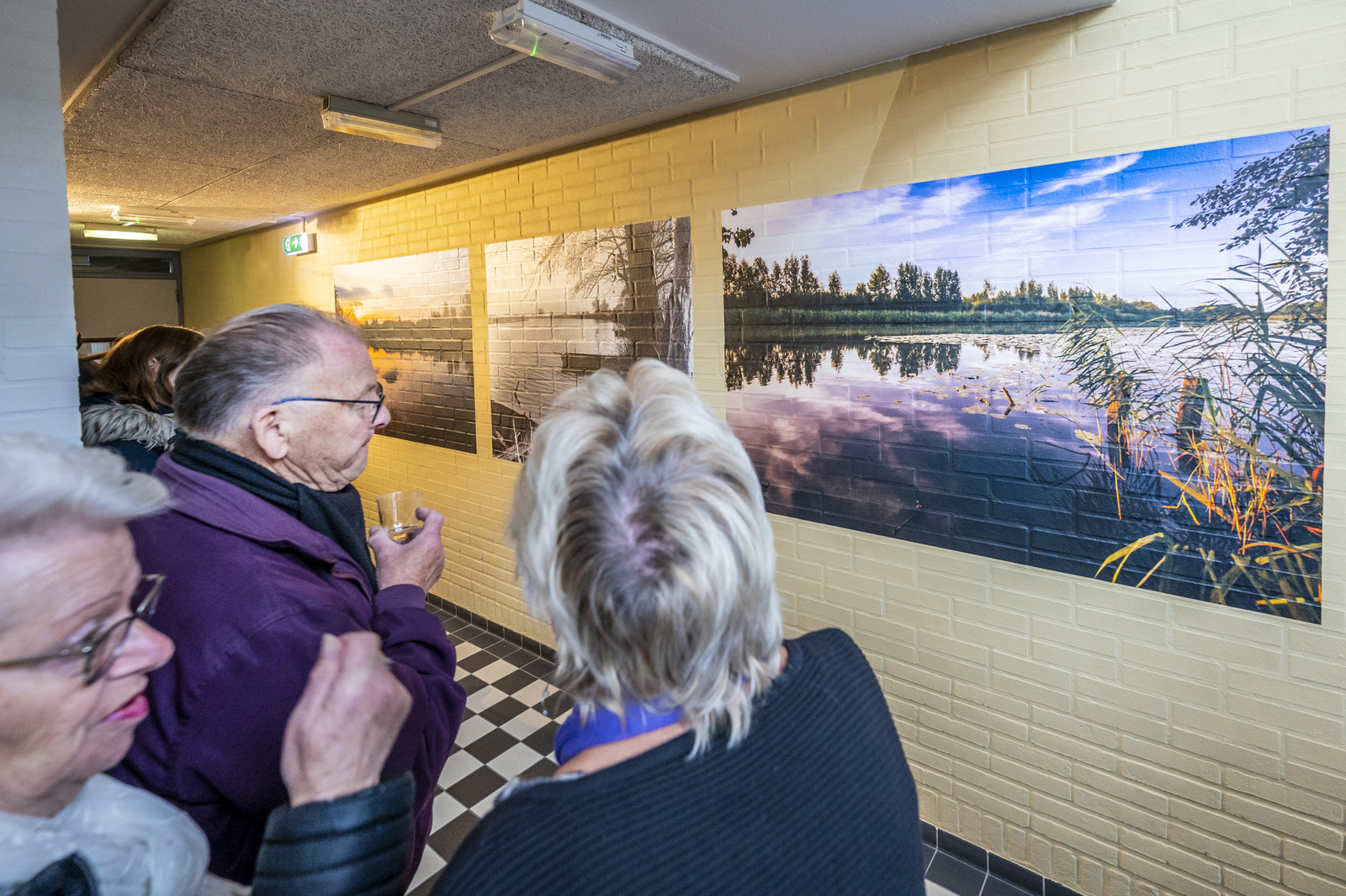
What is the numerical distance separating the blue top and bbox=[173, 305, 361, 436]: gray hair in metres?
0.88

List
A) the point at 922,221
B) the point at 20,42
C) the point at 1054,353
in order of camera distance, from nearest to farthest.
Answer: the point at 20,42
the point at 1054,353
the point at 922,221

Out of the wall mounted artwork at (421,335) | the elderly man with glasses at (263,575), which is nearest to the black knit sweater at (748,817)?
the elderly man with glasses at (263,575)

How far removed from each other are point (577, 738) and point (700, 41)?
2.21 m

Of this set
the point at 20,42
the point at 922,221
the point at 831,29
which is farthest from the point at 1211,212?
the point at 20,42

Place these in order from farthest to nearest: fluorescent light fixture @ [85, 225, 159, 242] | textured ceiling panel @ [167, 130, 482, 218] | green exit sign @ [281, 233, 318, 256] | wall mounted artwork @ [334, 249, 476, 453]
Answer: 1. fluorescent light fixture @ [85, 225, 159, 242]
2. green exit sign @ [281, 233, 318, 256]
3. wall mounted artwork @ [334, 249, 476, 453]
4. textured ceiling panel @ [167, 130, 482, 218]

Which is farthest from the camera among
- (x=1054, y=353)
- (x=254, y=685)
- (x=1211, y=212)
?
(x=1054, y=353)

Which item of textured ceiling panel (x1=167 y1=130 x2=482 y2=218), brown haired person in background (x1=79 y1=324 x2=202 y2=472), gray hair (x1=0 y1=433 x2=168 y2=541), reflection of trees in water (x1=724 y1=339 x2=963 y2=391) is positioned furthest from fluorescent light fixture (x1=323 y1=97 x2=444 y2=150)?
gray hair (x1=0 y1=433 x2=168 y2=541)

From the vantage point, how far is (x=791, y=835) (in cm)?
77

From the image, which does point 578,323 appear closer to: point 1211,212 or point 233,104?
point 233,104

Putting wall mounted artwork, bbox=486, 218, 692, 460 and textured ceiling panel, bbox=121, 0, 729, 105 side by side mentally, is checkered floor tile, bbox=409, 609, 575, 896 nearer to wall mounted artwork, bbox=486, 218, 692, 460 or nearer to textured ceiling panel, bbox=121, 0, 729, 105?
wall mounted artwork, bbox=486, 218, 692, 460

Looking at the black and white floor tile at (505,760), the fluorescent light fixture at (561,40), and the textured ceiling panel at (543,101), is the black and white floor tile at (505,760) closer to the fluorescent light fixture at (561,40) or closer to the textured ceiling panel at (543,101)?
the fluorescent light fixture at (561,40)

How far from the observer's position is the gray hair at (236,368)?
1.25 meters

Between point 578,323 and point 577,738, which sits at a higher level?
point 578,323

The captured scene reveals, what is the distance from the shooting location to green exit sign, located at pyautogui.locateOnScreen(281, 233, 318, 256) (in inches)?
215
